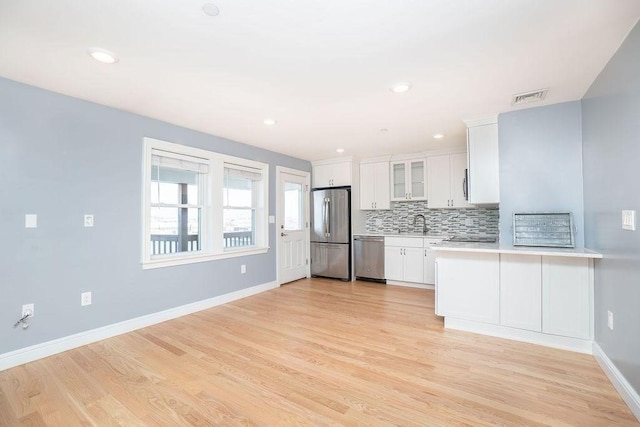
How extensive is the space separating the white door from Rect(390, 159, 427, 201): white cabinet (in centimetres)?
165

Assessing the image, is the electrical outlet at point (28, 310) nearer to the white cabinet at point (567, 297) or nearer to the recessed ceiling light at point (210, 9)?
the recessed ceiling light at point (210, 9)

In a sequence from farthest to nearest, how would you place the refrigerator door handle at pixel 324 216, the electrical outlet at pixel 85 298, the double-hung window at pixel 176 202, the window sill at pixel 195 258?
the refrigerator door handle at pixel 324 216 → the double-hung window at pixel 176 202 → the window sill at pixel 195 258 → the electrical outlet at pixel 85 298

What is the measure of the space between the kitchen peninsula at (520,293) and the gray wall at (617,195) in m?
0.13

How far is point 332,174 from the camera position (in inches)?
219

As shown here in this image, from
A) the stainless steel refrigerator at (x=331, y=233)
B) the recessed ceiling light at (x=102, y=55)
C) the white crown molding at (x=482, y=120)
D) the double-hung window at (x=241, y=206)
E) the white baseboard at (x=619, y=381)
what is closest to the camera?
Answer: the white baseboard at (x=619, y=381)

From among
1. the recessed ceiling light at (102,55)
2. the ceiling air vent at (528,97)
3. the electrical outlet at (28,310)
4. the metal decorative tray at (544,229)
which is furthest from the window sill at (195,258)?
the ceiling air vent at (528,97)

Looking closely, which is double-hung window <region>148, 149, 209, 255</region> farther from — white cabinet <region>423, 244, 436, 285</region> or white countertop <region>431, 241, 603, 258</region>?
white cabinet <region>423, 244, 436, 285</region>

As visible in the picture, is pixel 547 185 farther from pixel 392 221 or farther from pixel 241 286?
pixel 241 286

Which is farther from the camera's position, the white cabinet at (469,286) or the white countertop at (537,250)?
the white cabinet at (469,286)

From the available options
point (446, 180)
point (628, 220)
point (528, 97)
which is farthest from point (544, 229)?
point (446, 180)

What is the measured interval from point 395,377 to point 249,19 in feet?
8.35

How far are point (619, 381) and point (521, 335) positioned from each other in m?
0.82

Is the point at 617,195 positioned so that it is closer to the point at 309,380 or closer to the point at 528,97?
the point at 528,97

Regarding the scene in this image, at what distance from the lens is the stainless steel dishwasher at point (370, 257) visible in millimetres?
5145
